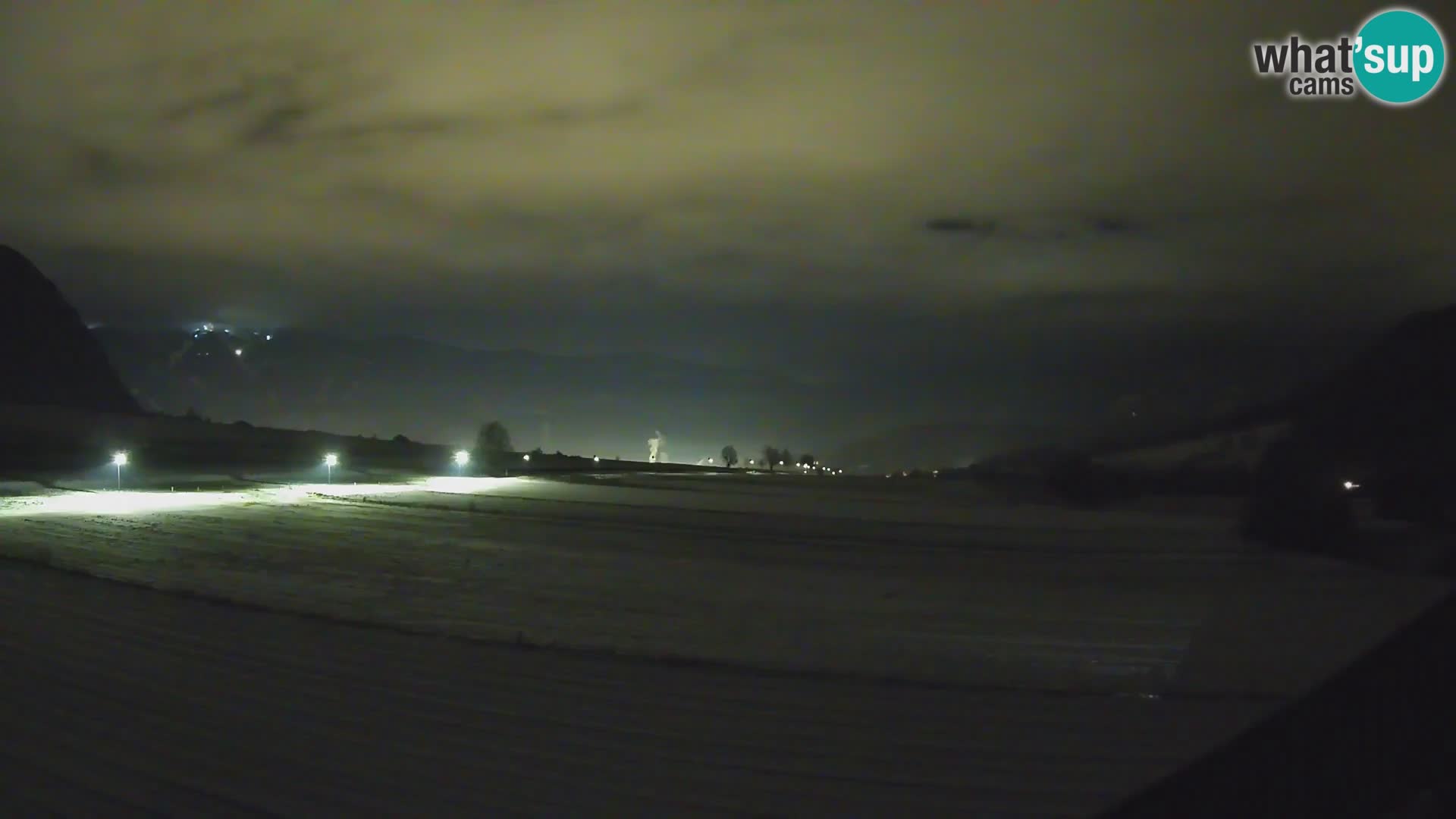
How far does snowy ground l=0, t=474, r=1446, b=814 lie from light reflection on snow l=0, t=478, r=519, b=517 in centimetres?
178

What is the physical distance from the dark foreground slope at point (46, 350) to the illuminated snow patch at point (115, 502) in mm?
56233

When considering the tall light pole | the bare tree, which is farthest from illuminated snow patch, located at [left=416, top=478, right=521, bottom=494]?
the tall light pole

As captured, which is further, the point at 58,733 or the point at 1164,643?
the point at 1164,643

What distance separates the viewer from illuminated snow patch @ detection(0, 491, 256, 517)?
20.2 m

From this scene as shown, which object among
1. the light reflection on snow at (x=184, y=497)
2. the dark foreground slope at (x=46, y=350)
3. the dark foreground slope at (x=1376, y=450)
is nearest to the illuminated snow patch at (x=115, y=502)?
the light reflection on snow at (x=184, y=497)

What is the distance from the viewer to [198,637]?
8.55 meters

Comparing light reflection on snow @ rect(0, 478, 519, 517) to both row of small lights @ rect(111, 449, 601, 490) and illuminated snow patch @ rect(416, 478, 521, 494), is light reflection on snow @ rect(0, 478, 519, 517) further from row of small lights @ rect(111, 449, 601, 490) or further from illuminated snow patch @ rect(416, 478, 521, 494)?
row of small lights @ rect(111, 449, 601, 490)

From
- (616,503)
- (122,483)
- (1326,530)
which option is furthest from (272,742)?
(122,483)

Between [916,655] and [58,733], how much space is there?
5990 mm

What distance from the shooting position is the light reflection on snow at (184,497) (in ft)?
67.9

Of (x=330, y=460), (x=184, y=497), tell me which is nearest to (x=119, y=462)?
(x=330, y=460)

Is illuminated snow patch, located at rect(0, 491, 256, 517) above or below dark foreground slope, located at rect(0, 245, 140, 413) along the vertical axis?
below

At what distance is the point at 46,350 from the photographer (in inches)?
3189

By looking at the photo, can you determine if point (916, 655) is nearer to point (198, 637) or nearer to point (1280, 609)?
point (1280, 609)
